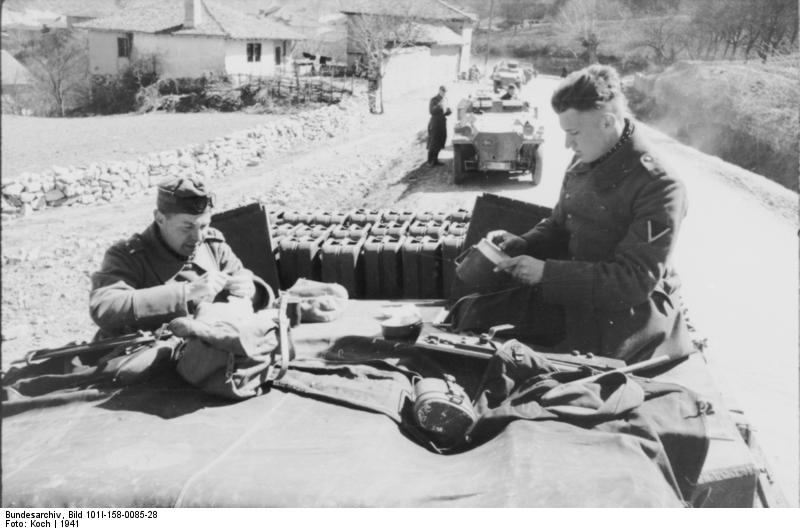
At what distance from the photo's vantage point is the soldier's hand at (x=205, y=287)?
3.22 metres

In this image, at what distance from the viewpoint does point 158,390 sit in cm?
297

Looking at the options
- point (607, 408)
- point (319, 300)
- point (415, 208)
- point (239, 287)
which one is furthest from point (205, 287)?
point (415, 208)

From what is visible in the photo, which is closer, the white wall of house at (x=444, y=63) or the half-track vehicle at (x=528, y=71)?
the white wall of house at (x=444, y=63)

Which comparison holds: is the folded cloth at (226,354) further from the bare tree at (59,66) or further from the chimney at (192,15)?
the bare tree at (59,66)

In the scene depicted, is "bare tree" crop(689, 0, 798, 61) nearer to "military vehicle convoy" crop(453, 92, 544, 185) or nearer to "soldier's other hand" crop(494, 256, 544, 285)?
"military vehicle convoy" crop(453, 92, 544, 185)

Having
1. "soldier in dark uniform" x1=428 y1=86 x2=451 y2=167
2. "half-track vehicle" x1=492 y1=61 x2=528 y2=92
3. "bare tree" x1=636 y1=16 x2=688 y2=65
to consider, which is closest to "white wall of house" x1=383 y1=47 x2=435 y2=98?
"half-track vehicle" x1=492 y1=61 x2=528 y2=92

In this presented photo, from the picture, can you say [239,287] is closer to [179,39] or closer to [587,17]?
[587,17]

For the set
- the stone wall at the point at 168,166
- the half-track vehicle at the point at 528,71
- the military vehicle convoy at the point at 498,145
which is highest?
the half-track vehicle at the point at 528,71

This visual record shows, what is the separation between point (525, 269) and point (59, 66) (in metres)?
41.5

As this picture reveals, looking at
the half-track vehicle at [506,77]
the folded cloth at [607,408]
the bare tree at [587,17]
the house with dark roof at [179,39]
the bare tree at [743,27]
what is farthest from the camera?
the house with dark roof at [179,39]

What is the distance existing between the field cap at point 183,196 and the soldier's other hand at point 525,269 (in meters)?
1.34

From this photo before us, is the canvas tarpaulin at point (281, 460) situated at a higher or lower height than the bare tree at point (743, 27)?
lower

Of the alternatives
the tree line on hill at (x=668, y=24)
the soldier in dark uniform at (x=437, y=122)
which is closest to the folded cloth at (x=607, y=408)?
the soldier in dark uniform at (x=437, y=122)

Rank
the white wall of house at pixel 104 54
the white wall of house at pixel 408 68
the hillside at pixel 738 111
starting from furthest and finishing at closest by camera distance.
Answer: the white wall of house at pixel 104 54, the white wall of house at pixel 408 68, the hillside at pixel 738 111
